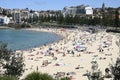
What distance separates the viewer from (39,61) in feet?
118

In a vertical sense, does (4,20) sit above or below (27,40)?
below

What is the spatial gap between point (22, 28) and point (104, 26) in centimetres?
4367

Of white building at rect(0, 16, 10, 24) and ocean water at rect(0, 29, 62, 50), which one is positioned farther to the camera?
white building at rect(0, 16, 10, 24)

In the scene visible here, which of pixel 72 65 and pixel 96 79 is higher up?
pixel 96 79

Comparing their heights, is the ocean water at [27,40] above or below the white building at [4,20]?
above

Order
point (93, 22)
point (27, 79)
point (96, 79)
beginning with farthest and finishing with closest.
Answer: point (93, 22) → point (96, 79) → point (27, 79)

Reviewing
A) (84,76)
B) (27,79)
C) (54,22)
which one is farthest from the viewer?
(54,22)

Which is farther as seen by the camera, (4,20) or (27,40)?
(4,20)

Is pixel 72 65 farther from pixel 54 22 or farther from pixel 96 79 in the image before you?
pixel 54 22

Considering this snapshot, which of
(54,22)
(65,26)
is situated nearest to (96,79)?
(65,26)

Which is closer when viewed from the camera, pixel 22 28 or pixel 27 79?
pixel 27 79

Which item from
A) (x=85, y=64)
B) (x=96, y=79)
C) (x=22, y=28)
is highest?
(x=96, y=79)

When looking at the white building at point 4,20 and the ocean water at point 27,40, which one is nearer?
the ocean water at point 27,40

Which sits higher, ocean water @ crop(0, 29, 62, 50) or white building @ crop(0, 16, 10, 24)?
ocean water @ crop(0, 29, 62, 50)
